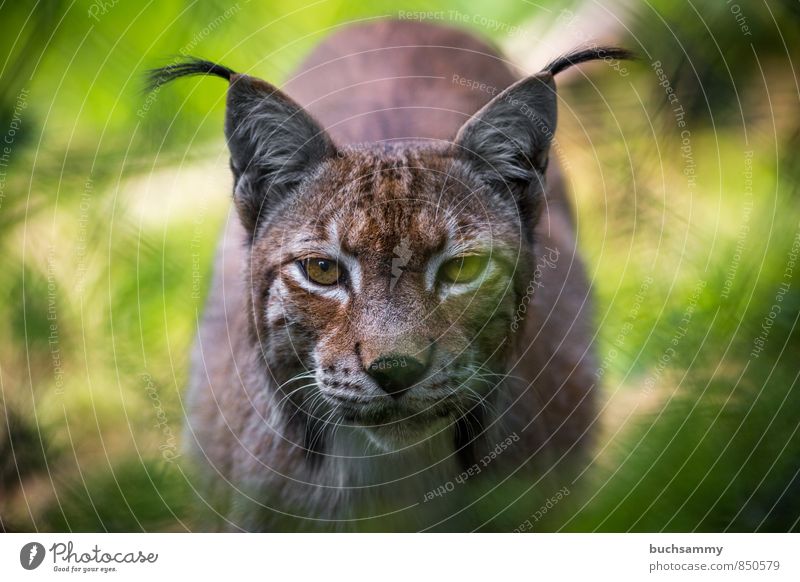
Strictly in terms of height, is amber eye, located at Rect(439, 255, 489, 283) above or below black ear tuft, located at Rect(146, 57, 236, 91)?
below

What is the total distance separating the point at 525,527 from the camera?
3.39m

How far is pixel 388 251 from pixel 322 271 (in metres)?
0.24

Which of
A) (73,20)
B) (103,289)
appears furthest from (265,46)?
(103,289)

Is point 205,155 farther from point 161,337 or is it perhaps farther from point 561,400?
point 561,400

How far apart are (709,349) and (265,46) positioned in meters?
2.08

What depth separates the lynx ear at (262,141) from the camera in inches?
120

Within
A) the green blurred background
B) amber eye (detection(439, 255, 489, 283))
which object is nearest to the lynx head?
amber eye (detection(439, 255, 489, 283))

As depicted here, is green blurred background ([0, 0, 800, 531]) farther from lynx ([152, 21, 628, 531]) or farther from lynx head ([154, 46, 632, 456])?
lynx head ([154, 46, 632, 456])

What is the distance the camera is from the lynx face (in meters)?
2.93

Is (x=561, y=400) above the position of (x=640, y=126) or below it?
below

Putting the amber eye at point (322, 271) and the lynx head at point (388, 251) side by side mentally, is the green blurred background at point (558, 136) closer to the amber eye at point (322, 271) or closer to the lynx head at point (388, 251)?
the lynx head at point (388, 251)

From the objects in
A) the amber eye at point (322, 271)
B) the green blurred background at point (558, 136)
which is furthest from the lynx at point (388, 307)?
the green blurred background at point (558, 136)

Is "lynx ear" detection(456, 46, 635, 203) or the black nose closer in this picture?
the black nose
